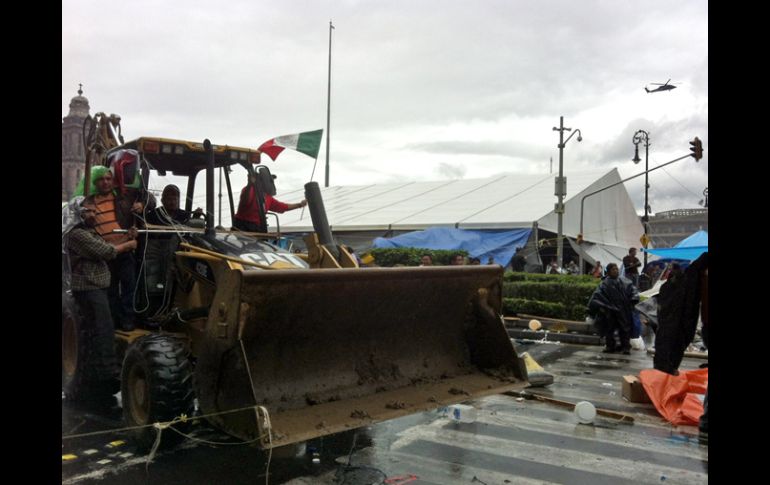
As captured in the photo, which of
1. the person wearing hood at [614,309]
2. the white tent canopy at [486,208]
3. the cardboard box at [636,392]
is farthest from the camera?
the white tent canopy at [486,208]

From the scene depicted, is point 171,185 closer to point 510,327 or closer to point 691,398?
point 691,398

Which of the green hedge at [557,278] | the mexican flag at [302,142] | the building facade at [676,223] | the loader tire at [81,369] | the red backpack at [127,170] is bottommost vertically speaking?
the loader tire at [81,369]

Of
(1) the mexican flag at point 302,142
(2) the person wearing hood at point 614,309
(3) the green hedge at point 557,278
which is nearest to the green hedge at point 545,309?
(3) the green hedge at point 557,278

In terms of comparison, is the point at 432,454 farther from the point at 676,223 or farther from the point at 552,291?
the point at 676,223

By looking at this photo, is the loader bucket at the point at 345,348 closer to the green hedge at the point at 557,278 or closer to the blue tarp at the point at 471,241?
the green hedge at the point at 557,278

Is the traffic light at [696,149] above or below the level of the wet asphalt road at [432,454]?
above

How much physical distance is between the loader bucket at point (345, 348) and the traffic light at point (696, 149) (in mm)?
17750

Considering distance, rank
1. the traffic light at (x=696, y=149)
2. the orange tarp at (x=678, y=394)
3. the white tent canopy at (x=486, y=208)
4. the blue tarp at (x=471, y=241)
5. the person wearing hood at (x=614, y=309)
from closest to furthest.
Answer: the orange tarp at (x=678, y=394) < the person wearing hood at (x=614, y=309) < the traffic light at (x=696, y=149) < the blue tarp at (x=471, y=241) < the white tent canopy at (x=486, y=208)

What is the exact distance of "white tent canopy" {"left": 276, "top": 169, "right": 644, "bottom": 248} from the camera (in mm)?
28383

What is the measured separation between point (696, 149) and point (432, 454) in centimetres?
1893

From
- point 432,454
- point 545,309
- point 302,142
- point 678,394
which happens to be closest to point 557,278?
point 545,309

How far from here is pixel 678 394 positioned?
7.14 m

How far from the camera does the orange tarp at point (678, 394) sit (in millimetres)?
6750
